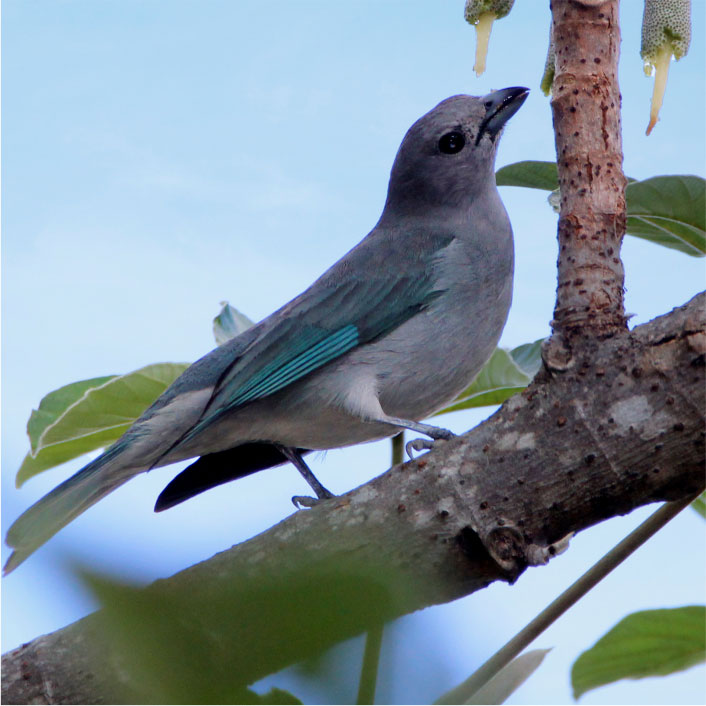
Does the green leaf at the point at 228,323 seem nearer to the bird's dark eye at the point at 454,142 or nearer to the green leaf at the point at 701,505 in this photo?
the bird's dark eye at the point at 454,142

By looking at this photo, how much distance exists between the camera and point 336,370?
3.37 m

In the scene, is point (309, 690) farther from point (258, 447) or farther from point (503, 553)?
point (258, 447)

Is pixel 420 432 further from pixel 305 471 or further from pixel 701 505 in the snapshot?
pixel 701 505

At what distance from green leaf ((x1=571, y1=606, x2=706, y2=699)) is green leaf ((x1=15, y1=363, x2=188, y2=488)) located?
6.56 feet

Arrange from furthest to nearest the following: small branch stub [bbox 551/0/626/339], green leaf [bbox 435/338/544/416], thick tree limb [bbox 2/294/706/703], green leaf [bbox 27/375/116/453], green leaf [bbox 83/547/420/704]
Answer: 1. green leaf [bbox 27/375/116/453]
2. green leaf [bbox 435/338/544/416]
3. small branch stub [bbox 551/0/626/339]
4. thick tree limb [bbox 2/294/706/703]
5. green leaf [bbox 83/547/420/704]

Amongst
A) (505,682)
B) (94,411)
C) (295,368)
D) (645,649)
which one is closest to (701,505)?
(645,649)

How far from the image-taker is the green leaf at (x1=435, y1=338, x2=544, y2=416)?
3.26 m

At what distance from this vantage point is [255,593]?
1.53 ft

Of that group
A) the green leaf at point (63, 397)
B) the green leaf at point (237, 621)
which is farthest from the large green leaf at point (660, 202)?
the green leaf at point (237, 621)

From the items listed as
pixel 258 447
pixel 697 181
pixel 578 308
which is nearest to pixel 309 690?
pixel 578 308

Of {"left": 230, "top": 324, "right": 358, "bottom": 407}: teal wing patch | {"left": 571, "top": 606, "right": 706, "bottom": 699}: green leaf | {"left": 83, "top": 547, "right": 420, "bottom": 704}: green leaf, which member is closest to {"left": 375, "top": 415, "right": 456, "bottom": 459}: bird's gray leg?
{"left": 230, "top": 324, "right": 358, "bottom": 407}: teal wing patch

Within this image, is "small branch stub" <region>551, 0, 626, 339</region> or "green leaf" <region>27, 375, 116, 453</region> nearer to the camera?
"small branch stub" <region>551, 0, 626, 339</region>

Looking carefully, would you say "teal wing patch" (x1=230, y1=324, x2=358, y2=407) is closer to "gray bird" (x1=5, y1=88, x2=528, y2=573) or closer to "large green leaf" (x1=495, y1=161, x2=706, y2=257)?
"gray bird" (x1=5, y1=88, x2=528, y2=573)

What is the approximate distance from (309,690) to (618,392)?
1647mm
